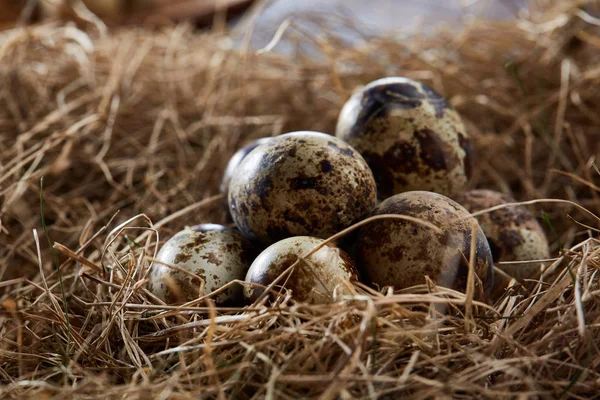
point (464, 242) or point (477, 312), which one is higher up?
point (464, 242)

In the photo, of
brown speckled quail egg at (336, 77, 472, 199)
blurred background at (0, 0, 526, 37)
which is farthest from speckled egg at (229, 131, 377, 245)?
blurred background at (0, 0, 526, 37)

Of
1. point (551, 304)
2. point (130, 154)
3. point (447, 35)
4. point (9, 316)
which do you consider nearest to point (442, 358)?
point (551, 304)

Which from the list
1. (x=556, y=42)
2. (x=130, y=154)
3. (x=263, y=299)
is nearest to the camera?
(x=263, y=299)

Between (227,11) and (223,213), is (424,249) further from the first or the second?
(227,11)

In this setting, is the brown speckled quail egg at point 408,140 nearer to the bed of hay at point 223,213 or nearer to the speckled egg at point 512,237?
the speckled egg at point 512,237

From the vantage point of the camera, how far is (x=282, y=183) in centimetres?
109

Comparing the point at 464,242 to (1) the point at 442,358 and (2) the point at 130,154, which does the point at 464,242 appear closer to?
(1) the point at 442,358

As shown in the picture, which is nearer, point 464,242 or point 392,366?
point 392,366

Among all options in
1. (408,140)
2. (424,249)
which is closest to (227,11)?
(408,140)

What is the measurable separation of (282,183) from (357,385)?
0.36 metres

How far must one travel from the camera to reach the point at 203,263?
3.65ft

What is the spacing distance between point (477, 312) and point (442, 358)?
0.18 metres

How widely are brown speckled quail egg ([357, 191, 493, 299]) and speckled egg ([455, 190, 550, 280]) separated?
0.50 feet

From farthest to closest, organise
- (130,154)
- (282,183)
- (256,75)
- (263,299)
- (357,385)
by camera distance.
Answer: (256,75) → (130,154) → (282,183) → (263,299) → (357,385)
